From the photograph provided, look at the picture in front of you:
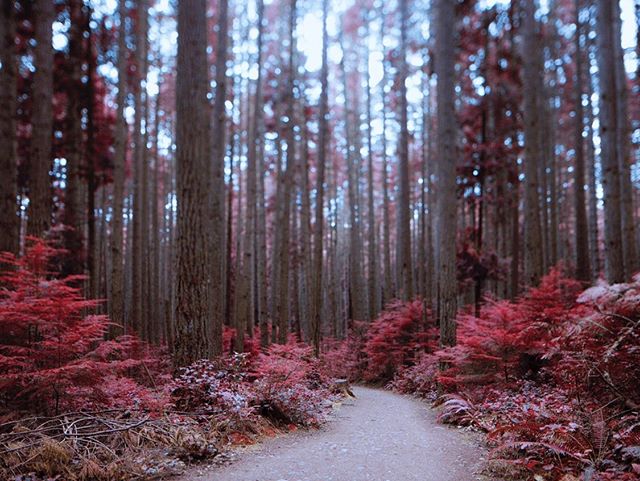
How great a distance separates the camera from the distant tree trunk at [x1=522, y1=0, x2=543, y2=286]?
1032 centimetres

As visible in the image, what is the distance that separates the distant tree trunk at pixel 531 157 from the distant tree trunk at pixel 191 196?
704 cm

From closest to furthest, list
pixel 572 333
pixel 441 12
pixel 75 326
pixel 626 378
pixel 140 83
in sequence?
pixel 626 378 → pixel 572 333 → pixel 75 326 → pixel 441 12 → pixel 140 83

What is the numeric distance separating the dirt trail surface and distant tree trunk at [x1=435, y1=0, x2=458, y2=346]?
2855 millimetres

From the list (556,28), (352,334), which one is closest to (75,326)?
(352,334)

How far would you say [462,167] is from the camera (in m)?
14.9

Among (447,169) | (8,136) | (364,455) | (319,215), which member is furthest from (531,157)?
(8,136)

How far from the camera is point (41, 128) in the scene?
9.50 m

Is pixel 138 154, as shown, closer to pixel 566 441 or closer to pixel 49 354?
pixel 49 354

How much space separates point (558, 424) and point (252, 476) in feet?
9.65

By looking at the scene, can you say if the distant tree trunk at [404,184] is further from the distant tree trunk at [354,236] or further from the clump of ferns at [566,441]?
the clump of ferns at [566,441]

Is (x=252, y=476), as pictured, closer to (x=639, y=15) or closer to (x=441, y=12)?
(x=441, y=12)

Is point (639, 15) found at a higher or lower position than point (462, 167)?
higher

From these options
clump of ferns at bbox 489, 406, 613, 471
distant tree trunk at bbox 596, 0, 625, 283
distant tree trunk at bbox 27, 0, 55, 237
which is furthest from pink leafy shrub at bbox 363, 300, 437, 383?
A: distant tree trunk at bbox 27, 0, 55, 237

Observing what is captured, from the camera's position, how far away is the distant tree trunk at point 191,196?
703 cm
